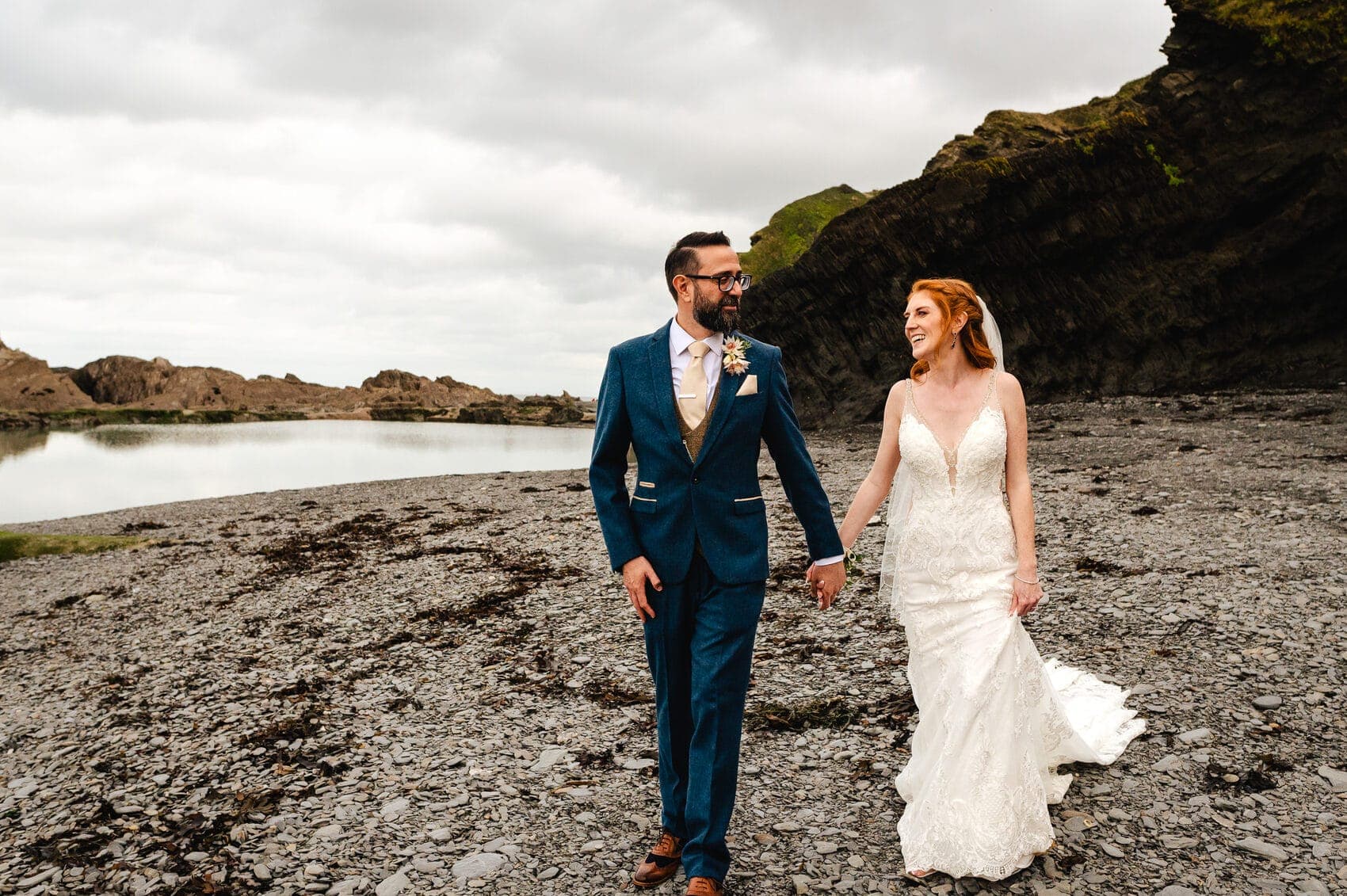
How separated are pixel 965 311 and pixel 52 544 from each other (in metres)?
22.7

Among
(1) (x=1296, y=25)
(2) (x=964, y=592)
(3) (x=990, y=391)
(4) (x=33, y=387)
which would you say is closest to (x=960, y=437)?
(3) (x=990, y=391)

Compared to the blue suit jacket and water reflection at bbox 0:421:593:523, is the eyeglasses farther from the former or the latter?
water reflection at bbox 0:421:593:523

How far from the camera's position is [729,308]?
160 inches

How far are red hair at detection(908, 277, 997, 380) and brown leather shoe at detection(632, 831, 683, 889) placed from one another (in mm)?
2968

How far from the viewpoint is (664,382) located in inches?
164

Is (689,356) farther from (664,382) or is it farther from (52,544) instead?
(52,544)

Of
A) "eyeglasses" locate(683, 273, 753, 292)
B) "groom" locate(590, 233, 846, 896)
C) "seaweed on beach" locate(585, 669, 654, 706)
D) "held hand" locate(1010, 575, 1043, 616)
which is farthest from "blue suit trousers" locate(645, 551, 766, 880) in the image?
"seaweed on beach" locate(585, 669, 654, 706)

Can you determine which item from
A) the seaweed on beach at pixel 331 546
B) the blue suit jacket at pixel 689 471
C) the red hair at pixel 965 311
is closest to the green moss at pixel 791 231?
the seaweed on beach at pixel 331 546

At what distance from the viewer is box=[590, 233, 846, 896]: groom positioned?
159 inches

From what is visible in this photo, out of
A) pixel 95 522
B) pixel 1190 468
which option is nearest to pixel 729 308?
pixel 1190 468

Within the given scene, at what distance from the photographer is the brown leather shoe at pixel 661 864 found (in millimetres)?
4434

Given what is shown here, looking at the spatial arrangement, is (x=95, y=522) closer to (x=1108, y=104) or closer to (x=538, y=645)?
(x=538, y=645)

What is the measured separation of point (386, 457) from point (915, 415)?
181 ft

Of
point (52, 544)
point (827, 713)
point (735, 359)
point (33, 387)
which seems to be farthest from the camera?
point (33, 387)
